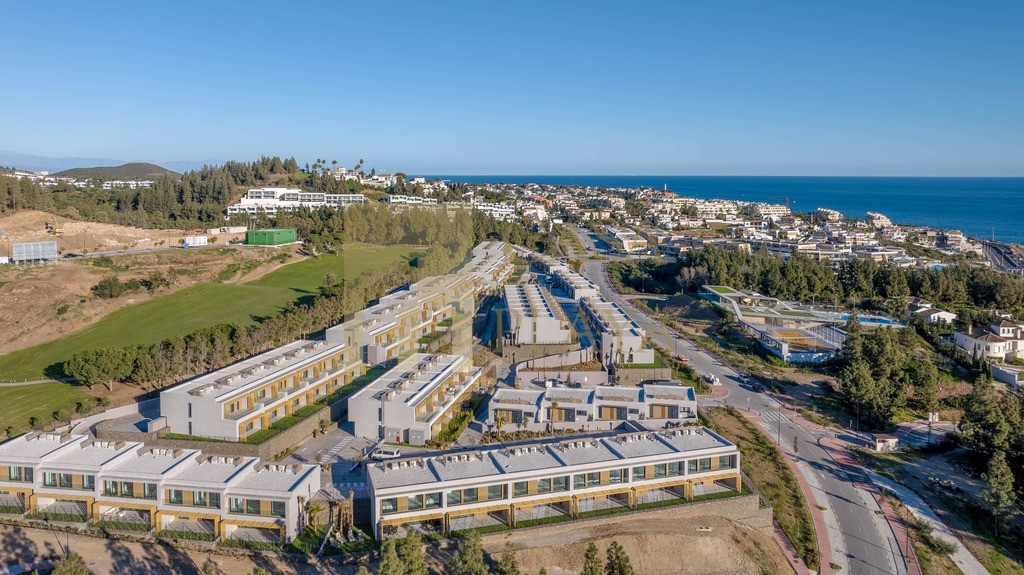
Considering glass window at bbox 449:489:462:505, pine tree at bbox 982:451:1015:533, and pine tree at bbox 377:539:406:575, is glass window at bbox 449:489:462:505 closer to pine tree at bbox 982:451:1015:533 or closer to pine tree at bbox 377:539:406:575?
pine tree at bbox 377:539:406:575

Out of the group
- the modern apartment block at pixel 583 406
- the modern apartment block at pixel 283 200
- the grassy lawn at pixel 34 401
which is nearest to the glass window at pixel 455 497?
the modern apartment block at pixel 583 406

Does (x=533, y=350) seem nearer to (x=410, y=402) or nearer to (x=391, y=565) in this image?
(x=410, y=402)

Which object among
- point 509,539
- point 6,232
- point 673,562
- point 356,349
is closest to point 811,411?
point 673,562

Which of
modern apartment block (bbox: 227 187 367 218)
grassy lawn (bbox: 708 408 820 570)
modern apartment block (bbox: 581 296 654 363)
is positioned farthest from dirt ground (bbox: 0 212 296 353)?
grassy lawn (bbox: 708 408 820 570)

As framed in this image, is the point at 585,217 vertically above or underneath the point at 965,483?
above

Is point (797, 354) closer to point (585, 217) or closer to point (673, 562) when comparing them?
point (673, 562)

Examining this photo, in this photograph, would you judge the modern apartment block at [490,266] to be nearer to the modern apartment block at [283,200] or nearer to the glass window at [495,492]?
the glass window at [495,492]
